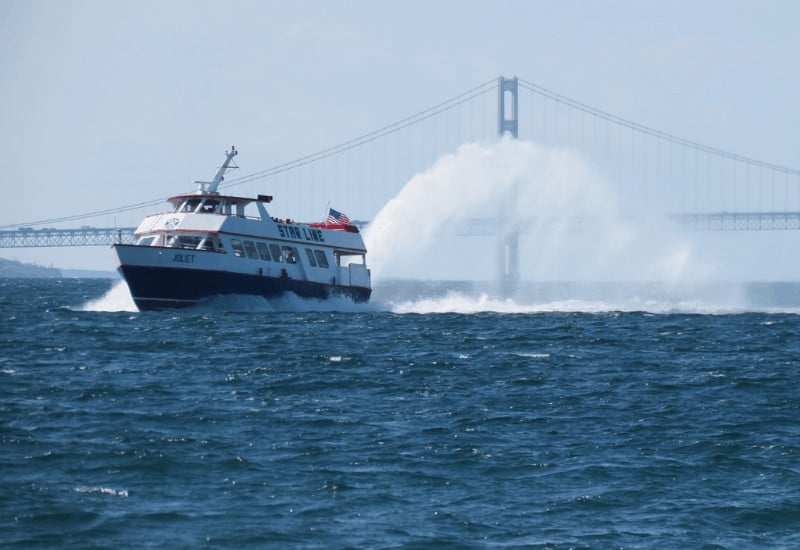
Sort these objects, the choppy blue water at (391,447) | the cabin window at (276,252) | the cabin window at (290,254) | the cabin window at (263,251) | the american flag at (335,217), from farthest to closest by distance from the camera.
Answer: the american flag at (335,217) → the cabin window at (290,254) → the cabin window at (276,252) → the cabin window at (263,251) → the choppy blue water at (391,447)

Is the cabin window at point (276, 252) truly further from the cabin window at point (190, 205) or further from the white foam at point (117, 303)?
the white foam at point (117, 303)

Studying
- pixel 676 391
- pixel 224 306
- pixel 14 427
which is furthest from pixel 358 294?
pixel 14 427

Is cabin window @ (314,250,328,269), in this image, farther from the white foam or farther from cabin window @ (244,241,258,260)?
the white foam

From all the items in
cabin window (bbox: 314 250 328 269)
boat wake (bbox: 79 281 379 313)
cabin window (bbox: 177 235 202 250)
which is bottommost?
boat wake (bbox: 79 281 379 313)

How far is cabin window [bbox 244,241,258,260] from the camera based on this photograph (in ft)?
163

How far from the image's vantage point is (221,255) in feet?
156

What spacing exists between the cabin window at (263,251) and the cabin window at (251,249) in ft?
0.96

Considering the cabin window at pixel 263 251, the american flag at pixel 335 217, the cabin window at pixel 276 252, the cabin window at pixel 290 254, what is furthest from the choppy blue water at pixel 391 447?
the american flag at pixel 335 217

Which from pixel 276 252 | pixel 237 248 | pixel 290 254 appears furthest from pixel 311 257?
pixel 237 248

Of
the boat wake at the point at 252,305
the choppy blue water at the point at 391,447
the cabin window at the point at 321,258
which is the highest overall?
the cabin window at the point at 321,258

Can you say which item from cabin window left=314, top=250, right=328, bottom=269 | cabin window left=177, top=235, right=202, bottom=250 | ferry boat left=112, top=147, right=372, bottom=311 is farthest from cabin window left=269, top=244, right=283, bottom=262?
cabin window left=177, top=235, right=202, bottom=250

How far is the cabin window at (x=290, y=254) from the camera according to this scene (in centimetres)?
5212

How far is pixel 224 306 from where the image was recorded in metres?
49.2

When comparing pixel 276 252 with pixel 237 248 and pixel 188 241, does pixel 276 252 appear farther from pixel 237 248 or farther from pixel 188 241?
pixel 188 241
